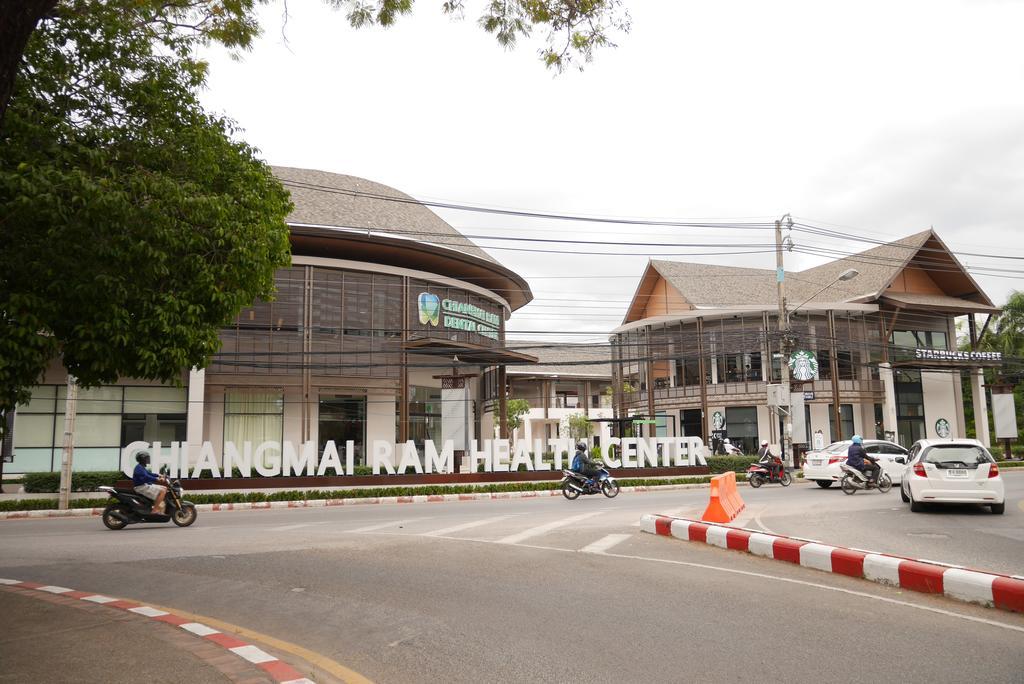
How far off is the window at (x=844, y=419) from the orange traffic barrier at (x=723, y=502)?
3302 centimetres

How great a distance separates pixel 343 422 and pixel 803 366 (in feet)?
85.5

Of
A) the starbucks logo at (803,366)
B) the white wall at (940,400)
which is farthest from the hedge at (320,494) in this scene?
the white wall at (940,400)

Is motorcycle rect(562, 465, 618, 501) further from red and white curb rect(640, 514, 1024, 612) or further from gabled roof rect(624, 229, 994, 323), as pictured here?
gabled roof rect(624, 229, 994, 323)

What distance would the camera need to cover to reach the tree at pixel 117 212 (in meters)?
7.91

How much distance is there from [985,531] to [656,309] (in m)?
40.2

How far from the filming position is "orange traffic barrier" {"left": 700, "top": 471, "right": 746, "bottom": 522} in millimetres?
13562

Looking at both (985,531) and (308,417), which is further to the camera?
(308,417)

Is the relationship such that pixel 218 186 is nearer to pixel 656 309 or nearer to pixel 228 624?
pixel 228 624

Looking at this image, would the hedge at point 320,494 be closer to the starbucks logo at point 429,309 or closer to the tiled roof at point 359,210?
the starbucks logo at point 429,309

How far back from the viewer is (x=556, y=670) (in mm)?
5438

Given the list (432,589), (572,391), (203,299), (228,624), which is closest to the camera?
(228,624)

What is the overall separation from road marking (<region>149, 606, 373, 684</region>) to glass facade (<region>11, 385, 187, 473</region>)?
25342 mm

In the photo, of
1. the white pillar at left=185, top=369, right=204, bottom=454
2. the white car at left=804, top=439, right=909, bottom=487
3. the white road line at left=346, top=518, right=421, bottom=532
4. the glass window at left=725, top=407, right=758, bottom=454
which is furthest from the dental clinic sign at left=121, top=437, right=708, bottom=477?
the glass window at left=725, top=407, right=758, bottom=454

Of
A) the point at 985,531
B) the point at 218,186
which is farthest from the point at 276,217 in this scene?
the point at 985,531
